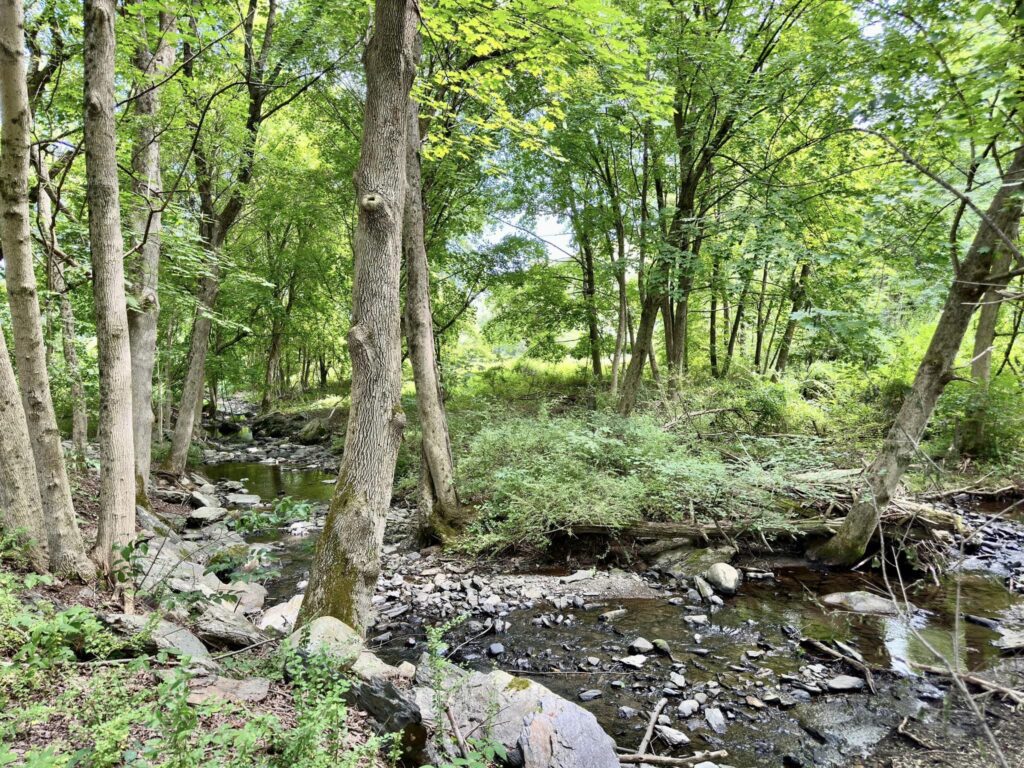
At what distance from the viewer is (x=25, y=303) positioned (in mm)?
3895

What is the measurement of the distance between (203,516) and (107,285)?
6917mm

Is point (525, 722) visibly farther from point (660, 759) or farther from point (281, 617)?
point (281, 617)

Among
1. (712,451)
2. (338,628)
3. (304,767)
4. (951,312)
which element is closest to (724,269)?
(712,451)

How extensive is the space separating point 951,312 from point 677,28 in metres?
7.00

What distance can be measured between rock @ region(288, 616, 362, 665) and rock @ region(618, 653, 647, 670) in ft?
8.96

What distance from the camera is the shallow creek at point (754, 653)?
4160 millimetres

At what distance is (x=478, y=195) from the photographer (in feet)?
45.0

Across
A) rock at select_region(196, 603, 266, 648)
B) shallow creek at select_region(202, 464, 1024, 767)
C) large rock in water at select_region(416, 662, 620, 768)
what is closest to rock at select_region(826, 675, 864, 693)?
shallow creek at select_region(202, 464, 1024, 767)

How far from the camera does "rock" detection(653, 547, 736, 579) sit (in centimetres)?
720

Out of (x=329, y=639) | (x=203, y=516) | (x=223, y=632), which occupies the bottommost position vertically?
(x=203, y=516)

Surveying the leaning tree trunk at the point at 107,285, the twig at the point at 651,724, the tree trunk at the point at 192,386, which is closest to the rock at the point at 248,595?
the leaning tree trunk at the point at 107,285

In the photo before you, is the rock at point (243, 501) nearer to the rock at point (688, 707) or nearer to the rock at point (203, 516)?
the rock at point (203, 516)

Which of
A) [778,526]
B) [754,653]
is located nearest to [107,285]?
[754,653]

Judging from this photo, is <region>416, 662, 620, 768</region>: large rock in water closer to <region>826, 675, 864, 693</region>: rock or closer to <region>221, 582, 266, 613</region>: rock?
<region>826, 675, 864, 693</region>: rock
